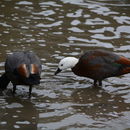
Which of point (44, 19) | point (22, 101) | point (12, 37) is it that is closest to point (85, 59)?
point (22, 101)

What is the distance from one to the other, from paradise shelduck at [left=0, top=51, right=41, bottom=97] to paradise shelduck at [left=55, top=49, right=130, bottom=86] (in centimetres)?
109

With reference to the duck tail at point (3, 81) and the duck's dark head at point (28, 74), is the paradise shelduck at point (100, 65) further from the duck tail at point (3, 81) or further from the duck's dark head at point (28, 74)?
the duck's dark head at point (28, 74)

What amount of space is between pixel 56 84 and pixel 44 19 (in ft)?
14.8

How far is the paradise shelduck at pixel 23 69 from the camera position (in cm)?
859

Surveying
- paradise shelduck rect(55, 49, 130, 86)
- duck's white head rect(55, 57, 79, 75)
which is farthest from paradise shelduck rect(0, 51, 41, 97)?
paradise shelduck rect(55, 49, 130, 86)

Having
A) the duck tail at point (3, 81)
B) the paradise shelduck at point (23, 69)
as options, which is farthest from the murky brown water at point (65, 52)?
the paradise shelduck at point (23, 69)

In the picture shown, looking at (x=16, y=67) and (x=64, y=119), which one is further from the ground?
(x=16, y=67)

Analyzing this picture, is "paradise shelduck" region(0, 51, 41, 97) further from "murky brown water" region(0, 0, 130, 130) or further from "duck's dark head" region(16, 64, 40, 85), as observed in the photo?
"murky brown water" region(0, 0, 130, 130)

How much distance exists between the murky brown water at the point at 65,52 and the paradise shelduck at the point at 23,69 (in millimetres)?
432

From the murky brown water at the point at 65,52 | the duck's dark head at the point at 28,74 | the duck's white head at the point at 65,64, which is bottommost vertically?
the murky brown water at the point at 65,52

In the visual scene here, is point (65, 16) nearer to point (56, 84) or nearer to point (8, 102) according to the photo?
point (56, 84)

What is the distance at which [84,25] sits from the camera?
1391 cm

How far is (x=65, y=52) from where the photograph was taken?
11812 mm

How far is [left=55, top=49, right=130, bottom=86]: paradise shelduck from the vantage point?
388 inches
